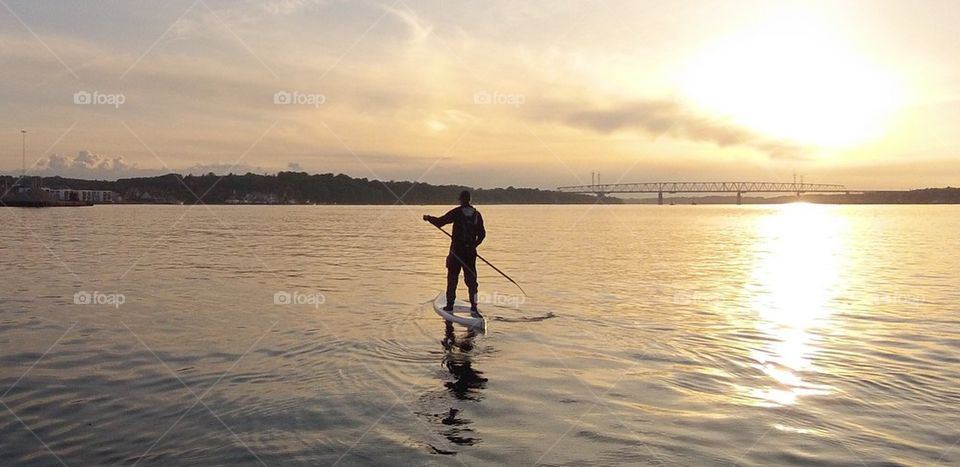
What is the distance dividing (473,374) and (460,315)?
4.74 m

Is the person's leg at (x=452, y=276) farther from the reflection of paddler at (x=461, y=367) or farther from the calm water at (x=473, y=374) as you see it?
Result: the reflection of paddler at (x=461, y=367)

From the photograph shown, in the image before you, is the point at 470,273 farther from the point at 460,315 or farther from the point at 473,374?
the point at 473,374

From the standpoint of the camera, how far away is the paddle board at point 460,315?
1420 cm

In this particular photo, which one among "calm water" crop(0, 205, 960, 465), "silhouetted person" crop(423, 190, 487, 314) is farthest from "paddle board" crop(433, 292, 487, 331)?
"calm water" crop(0, 205, 960, 465)

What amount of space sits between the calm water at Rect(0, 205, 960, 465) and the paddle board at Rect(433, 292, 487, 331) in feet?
1.81

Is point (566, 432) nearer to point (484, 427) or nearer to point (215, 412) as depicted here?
point (484, 427)

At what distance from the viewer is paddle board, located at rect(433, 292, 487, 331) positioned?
559 inches

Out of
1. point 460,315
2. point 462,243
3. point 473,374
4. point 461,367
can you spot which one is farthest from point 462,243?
point 473,374

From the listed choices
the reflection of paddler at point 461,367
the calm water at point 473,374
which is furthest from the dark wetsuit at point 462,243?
the reflection of paddler at point 461,367

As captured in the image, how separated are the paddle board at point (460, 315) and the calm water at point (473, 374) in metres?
0.55

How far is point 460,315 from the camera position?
15047 millimetres

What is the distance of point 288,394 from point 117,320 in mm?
7681

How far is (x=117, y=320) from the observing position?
47.4 ft

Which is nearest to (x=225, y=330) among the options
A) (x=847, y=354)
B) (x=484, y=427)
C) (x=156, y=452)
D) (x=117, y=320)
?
(x=117, y=320)
